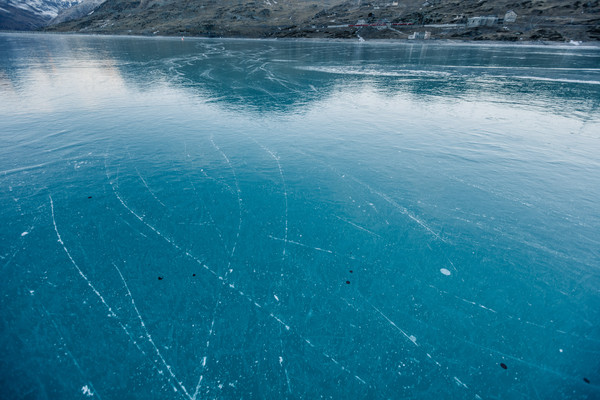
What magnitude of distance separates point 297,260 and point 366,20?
143 metres

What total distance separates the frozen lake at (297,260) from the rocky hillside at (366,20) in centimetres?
9875

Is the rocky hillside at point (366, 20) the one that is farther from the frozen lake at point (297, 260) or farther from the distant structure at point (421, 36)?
the frozen lake at point (297, 260)

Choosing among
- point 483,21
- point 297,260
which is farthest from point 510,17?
point 297,260

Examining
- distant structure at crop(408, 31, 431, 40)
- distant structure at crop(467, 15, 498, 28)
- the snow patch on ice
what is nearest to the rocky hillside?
distant structure at crop(467, 15, 498, 28)

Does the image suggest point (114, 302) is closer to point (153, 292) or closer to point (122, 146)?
point (153, 292)

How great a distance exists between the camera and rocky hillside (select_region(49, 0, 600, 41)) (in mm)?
86062

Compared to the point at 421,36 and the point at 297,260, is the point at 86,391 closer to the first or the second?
the point at 297,260

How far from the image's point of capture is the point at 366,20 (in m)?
121

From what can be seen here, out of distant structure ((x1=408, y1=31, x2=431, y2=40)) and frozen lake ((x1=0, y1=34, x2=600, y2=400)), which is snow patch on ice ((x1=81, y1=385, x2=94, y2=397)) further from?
distant structure ((x1=408, y1=31, x2=431, y2=40))

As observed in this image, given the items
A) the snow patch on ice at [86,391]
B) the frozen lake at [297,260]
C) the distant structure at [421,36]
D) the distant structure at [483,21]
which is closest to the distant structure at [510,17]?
the distant structure at [483,21]

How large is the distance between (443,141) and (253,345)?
15042 millimetres

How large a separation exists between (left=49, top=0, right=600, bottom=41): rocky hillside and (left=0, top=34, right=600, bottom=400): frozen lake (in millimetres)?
98751

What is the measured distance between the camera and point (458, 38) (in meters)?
87.4

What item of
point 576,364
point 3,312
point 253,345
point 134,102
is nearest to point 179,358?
point 253,345
